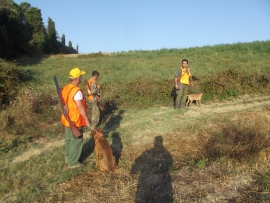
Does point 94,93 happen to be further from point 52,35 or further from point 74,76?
point 52,35

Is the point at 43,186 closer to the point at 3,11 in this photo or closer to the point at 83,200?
the point at 83,200

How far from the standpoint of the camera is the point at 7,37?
998 inches

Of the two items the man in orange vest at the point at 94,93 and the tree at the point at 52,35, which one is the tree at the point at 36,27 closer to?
the tree at the point at 52,35

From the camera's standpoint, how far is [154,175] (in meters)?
3.88

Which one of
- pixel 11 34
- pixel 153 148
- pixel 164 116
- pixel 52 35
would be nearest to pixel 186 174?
pixel 153 148

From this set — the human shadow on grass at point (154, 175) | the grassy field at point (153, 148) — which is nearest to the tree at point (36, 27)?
the grassy field at point (153, 148)

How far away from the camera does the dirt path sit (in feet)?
17.5

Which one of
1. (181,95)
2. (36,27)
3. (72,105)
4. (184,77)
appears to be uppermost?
(36,27)

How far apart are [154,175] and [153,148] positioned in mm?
1194

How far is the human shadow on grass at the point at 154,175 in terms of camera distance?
10.8ft

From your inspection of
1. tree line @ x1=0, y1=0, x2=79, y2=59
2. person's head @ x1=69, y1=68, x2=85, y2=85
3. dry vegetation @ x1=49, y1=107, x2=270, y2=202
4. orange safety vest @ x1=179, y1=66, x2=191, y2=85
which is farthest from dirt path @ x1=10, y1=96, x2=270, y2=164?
tree line @ x1=0, y1=0, x2=79, y2=59

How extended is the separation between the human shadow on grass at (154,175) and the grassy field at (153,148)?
14mm

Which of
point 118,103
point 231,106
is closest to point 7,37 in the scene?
point 118,103

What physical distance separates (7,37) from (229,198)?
28.1m
